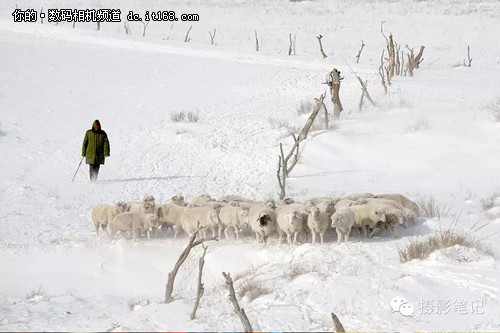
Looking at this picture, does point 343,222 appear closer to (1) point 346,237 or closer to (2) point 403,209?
(1) point 346,237

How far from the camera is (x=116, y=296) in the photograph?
27.2ft

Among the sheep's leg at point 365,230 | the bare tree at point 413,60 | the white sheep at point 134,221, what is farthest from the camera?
the bare tree at point 413,60

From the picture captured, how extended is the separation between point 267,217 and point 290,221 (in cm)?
44

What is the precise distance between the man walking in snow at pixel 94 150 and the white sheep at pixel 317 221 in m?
7.17

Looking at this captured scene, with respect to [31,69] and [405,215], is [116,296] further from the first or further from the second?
[31,69]

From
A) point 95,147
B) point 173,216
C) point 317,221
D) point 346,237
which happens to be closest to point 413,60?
point 95,147

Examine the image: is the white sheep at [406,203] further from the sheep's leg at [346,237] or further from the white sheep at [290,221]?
the white sheep at [290,221]

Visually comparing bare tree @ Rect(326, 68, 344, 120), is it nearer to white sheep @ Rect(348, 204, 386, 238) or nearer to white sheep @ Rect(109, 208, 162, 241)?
white sheep @ Rect(348, 204, 386, 238)

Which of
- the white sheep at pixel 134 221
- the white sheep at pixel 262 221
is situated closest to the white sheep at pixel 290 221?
the white sheep at pixel 262 221

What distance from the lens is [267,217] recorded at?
31.1ft

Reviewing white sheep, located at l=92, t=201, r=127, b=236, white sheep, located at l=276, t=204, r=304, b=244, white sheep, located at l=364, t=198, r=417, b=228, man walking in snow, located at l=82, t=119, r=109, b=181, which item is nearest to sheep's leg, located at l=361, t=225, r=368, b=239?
white sheep, located at l=364, t=198, r=417, b=228

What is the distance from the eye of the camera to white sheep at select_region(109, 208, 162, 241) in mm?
10320

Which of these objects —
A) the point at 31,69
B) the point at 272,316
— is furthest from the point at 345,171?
the point at 31,69

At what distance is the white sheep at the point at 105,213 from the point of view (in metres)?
10.7
